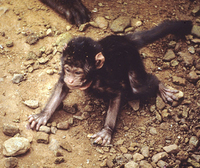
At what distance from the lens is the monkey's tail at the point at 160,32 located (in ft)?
15.0

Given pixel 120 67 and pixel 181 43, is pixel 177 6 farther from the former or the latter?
pixel 120 67

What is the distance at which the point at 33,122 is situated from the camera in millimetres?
3947

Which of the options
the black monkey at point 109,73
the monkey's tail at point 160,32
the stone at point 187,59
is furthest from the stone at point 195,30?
the stone at point 187,59

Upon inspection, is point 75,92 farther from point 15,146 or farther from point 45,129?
point 15,146

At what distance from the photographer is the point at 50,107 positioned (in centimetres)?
414

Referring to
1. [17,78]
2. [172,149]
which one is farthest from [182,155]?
[17,78]

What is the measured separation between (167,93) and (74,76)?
1539mm

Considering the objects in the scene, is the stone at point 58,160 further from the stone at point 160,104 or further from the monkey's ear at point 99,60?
the stone at point 160,104

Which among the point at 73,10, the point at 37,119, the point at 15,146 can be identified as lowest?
the point at 37,119

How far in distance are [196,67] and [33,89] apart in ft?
8.77

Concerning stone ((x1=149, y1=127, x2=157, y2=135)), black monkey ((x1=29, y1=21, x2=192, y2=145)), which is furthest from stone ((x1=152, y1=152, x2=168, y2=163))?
black monkey ((x1=29, y1=21, x2=192, y2=145))

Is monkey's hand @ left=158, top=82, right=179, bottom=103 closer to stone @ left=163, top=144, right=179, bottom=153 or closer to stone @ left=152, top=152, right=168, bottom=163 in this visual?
stone @ left=163, top=144, right=179, bottom=153

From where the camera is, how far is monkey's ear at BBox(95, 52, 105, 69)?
150 inches

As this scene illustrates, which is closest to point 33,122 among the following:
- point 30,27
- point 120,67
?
point 120,67
